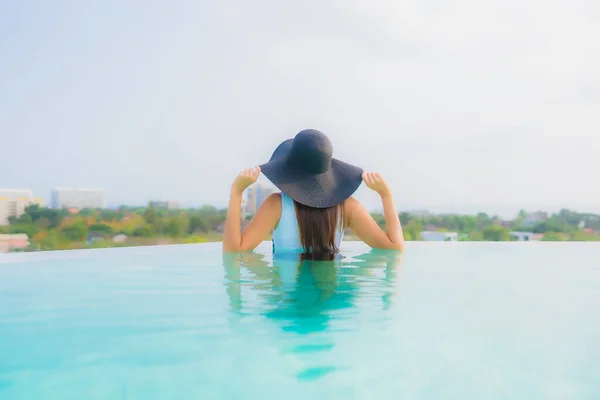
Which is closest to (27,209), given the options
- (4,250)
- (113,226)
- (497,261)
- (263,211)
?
(113,226)

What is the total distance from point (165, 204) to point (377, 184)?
23.1 ft

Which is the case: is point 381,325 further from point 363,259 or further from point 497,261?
point 497,261

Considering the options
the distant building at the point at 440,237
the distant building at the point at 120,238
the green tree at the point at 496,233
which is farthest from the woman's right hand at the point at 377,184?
the green tree at the point at 496,233

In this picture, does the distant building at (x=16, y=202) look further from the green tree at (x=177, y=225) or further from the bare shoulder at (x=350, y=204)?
the bare shoulder at (x=350, y=204)

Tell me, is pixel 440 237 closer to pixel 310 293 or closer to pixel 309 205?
pixel 309 205

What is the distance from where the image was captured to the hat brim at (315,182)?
3.80m

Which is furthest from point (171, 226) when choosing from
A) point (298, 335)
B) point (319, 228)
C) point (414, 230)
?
point (298, 335)

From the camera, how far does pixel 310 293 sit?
2.64 metres

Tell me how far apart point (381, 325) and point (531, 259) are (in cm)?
327

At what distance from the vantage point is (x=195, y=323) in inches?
80.7

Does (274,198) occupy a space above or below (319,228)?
above

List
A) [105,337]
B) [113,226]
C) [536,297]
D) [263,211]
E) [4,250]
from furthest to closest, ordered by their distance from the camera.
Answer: [113,226] → [4,250] → [263,211] → [536,297] → [105,337]

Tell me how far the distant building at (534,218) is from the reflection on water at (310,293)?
5.15 m

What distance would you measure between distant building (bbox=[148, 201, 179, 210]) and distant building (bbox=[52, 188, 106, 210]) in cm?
88
